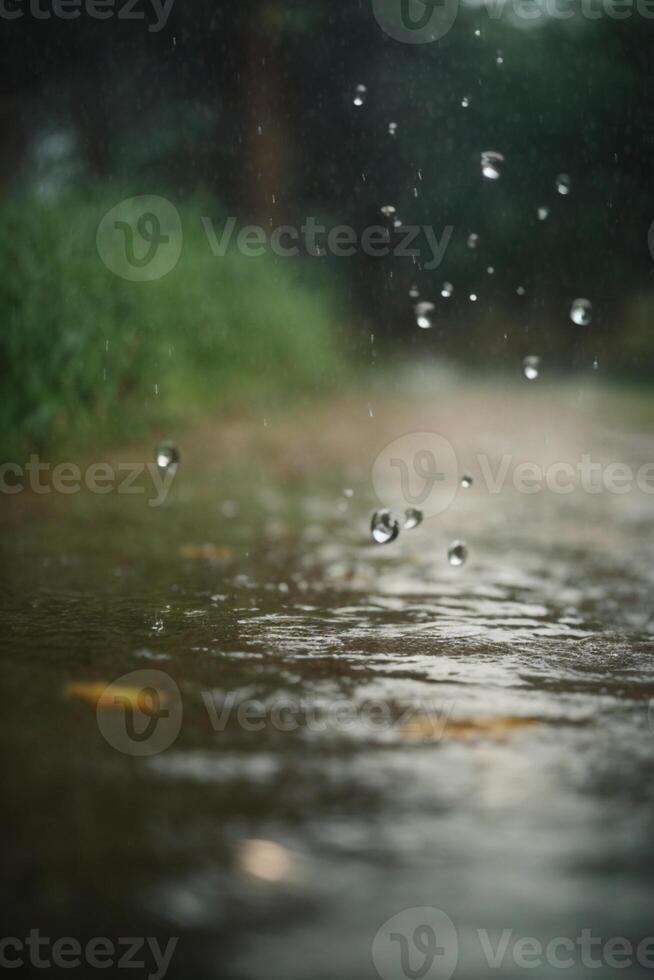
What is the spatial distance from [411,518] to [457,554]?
0.87 m

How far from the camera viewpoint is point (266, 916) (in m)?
1.25

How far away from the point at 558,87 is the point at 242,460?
567 inches

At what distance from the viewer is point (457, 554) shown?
11.6ft

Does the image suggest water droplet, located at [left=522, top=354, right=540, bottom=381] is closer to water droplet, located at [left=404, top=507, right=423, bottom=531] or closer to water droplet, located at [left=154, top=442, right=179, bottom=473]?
water droplet, located at [left=154, top=442, right=179, bottom=473]

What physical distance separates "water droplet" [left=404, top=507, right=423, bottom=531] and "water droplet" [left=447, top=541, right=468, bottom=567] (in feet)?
1.95

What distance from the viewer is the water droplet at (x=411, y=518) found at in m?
4.25

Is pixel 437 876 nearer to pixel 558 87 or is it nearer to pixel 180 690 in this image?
pixel 180 690

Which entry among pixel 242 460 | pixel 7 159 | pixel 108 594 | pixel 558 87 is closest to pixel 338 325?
pixel 7 159

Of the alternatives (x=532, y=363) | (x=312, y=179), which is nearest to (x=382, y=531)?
(x=312, y=179)

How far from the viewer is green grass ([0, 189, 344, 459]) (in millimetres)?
5355

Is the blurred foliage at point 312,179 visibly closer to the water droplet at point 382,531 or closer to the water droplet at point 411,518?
the water droplet at point 411,518

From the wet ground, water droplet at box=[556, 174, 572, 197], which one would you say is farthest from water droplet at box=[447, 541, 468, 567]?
water droplet at box=[556, 174, 572, 197]

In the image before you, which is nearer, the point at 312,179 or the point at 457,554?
the point at 457,554

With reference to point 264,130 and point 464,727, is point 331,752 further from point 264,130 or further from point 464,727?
point 264,130
